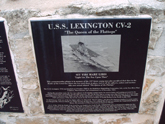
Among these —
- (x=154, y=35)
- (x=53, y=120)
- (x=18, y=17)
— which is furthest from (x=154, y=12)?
(x=53, y=120)

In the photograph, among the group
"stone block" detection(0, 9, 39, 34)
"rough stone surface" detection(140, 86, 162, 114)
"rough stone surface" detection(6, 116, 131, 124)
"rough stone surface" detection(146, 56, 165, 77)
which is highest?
"stone block" detection(0, 9, 39, 34)

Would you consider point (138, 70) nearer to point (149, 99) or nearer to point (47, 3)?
point (149, 99)

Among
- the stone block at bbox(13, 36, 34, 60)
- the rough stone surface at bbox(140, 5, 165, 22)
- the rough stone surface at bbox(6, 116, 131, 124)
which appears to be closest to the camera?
the rough stone surface at bbox(140, 5, 165, 22)

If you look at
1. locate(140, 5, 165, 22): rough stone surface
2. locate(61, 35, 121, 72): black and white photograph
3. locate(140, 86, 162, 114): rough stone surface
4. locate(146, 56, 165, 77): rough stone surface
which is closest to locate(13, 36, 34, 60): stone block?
locate(61, 35, 121, 72): black and white photograph

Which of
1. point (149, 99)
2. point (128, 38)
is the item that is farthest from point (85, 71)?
point (149, 99)

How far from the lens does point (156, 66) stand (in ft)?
4.02

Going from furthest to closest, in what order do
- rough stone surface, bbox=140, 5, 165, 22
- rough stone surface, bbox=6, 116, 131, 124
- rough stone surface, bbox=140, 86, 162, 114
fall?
rough stone surface, bbox=6, 116, 131, 124
rough stone surface, bbox=140, 86, 162, 114
rough stone surface, bbox=140, 5, 165, 22

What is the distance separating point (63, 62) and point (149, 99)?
0.96m

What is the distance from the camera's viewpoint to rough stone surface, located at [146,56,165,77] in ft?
3.94

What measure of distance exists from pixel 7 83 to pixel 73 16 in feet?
3.07

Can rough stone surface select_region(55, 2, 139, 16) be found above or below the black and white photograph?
above

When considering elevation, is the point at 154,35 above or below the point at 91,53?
above

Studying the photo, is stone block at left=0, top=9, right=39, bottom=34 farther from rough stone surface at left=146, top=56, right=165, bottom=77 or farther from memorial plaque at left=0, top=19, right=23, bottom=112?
rough stone surface at left=146, top=56, right=165, bottom=77

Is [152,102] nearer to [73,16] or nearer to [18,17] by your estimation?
[73,16]
